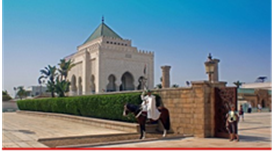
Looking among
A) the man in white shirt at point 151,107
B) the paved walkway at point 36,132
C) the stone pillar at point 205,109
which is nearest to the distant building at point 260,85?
the paved walkway at point 36,132

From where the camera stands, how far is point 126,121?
44.0 feet

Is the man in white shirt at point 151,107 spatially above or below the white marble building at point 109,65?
below

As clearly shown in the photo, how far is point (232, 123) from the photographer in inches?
360

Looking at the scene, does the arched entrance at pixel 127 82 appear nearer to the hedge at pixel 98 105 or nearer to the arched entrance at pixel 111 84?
the arched entrance at pixel 111 84

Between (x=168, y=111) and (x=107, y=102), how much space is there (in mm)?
4699

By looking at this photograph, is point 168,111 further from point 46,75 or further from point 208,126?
point 46,75

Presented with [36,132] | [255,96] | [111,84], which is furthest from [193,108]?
[111,84]

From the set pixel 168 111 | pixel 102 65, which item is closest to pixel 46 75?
pixel 102 65

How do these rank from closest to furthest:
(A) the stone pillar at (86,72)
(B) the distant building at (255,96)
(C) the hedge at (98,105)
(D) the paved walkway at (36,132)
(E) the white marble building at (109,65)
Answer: (D) the paved walkway at (36,132) → (C) the hedge at (98,105) → (B) the distant building at (255,96) → (E) the white marble building at (109,65) → (A) the stone pillar at (86,72)

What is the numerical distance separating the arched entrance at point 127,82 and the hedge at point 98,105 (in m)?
26.5

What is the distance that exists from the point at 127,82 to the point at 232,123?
4208 centimetres

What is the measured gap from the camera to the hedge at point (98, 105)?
13292mm

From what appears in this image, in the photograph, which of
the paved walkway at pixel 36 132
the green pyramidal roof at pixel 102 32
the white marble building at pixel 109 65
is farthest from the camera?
the green pyramidal roof at pixel 102 32

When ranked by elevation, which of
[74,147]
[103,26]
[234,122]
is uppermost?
[103,26]
